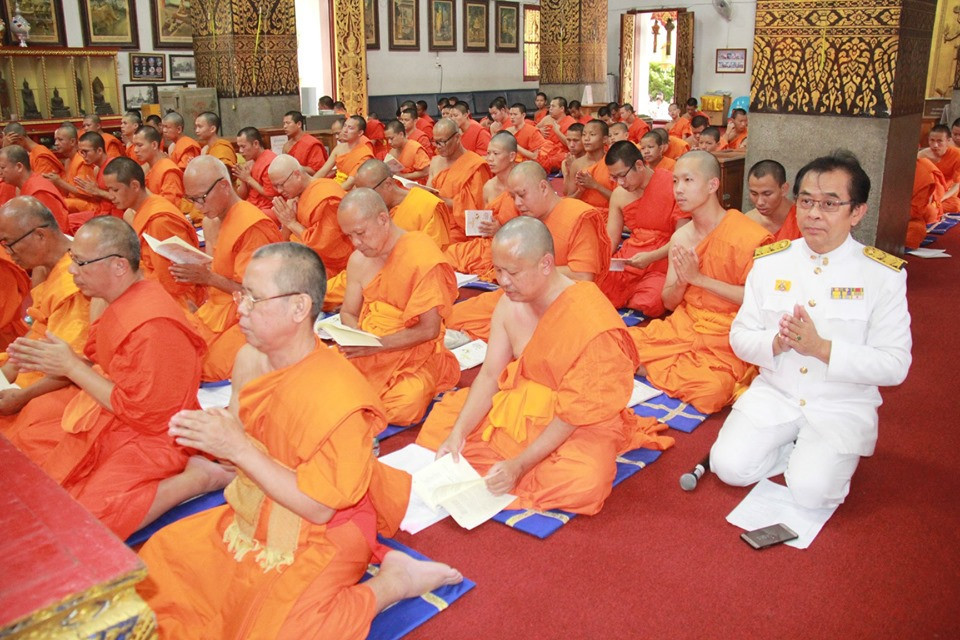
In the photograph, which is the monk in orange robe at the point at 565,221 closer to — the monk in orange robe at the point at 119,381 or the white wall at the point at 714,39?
the monk in orange robe at the point at 119,381

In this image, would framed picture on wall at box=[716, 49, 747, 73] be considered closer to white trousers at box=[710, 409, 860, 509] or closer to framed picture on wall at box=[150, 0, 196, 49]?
framed picture on wall at box=[150, 0, 196, 49]

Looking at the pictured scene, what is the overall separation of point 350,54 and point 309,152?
6242mm

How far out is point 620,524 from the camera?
3373 mm

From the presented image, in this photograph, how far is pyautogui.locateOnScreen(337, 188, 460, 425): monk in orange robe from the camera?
14.0 feet

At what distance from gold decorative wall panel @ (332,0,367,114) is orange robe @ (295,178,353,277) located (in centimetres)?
1024

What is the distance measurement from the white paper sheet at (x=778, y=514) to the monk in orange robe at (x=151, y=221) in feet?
11.3

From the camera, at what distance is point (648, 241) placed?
633cm

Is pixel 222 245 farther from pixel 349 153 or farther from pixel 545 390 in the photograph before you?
pixel 349 153

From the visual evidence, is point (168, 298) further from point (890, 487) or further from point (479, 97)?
point (479, 97)

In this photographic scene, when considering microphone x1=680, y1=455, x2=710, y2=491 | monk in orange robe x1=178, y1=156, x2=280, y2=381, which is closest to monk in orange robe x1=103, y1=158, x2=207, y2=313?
monk in orange robe x1=178, y1=156, x2=280, y2=381

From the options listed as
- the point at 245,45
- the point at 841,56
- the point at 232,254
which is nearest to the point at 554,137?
the point at 245,45

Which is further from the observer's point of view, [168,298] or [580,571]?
[168,298]

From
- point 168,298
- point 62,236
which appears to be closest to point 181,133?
point 62,236

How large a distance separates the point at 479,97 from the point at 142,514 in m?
19.0
